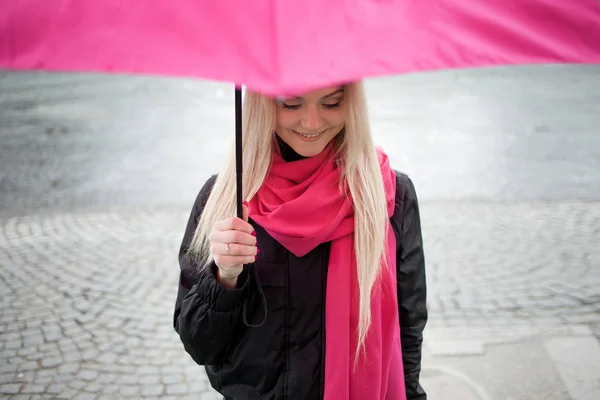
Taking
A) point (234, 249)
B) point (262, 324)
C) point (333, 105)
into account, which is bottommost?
point (262, 324)

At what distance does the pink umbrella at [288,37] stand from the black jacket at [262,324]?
0.89 m

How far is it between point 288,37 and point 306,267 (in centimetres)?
107

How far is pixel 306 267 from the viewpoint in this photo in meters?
1.99

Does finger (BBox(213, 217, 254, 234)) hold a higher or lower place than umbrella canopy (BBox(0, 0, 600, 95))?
lower

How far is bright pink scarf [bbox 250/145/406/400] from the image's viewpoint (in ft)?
6.35

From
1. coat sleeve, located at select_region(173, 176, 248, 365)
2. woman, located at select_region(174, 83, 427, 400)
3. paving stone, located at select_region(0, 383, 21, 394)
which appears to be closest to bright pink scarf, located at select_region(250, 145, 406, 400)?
woman, located at select_region(174, 83, 427, 400)

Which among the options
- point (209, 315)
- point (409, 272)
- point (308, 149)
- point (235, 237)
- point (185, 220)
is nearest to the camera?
point (235, 237)

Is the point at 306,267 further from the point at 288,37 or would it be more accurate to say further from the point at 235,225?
the point at 288,37

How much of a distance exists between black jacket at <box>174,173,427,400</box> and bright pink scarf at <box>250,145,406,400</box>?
5 cm

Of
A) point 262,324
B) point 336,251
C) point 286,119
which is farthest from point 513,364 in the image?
point 286,119

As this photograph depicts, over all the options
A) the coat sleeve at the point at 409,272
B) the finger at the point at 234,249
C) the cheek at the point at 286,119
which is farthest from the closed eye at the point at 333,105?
the finger at the point at 234,249

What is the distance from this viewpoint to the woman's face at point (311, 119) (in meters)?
1.84

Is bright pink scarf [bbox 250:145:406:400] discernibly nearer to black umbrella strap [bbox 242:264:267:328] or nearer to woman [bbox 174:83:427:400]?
woman [bbox 174:83:427:400]

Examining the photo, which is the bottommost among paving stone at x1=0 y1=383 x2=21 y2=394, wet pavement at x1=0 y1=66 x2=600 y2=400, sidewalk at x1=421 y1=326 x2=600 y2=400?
paving stone at x1=0 y1=383 x2=21 y2=394
